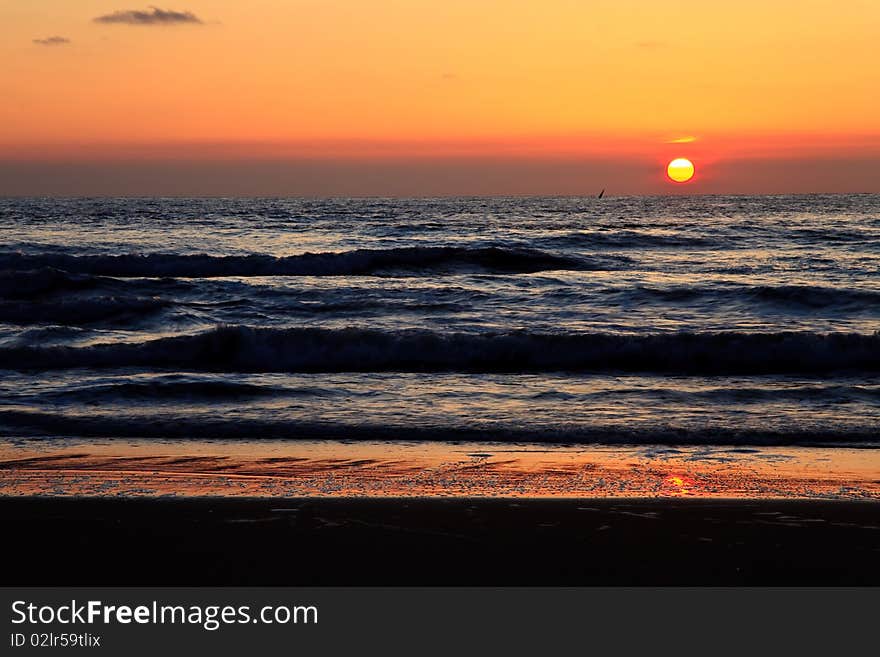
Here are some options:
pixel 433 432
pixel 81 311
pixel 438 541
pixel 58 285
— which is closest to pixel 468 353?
pixel 433 432

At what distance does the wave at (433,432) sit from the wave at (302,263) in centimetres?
1645

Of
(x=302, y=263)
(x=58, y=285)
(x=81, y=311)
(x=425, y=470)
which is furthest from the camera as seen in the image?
(x=302, y=263)

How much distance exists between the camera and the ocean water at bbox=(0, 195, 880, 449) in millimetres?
8484

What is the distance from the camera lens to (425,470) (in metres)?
6.58

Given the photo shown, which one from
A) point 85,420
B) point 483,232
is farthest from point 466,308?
point 483,232

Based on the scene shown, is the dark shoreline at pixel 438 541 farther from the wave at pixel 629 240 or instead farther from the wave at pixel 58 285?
the wave at pixel 629 240

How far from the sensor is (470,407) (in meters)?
9.23

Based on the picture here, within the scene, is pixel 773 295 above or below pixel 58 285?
above

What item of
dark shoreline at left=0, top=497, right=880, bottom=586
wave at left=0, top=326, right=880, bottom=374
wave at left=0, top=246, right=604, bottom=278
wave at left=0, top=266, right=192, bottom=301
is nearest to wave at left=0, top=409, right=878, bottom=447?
dark shoreline at left=0, top=497, right=880, bottom=586

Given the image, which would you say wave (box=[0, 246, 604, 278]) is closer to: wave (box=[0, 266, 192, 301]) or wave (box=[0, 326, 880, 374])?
wave (box=[0, 266, 192, 301])

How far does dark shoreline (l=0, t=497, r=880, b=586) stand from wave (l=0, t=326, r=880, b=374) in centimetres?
664

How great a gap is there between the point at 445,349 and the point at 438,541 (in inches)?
332

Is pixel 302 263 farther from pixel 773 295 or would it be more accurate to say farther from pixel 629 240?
pixel 773 295
